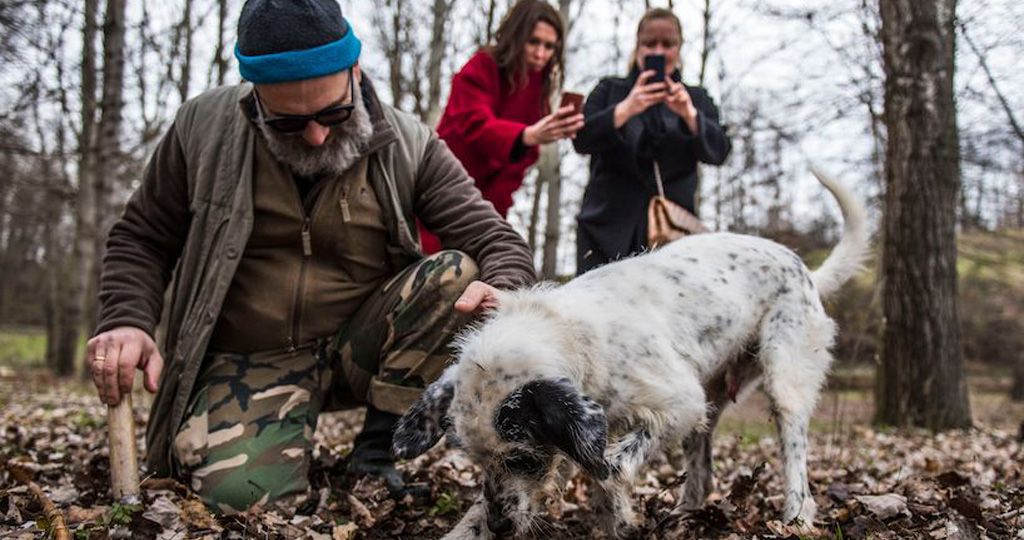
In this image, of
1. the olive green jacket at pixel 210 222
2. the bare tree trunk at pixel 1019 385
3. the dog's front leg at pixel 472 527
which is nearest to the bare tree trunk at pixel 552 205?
the olive green jacket at pixel 210 222

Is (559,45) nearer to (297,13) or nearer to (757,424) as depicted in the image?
(297,13)

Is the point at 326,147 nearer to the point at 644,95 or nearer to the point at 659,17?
the point at 644,95

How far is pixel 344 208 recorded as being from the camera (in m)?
3.76

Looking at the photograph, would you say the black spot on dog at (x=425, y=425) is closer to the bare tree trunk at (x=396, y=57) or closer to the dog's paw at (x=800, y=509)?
the dog's paw at (x=800, y=509)

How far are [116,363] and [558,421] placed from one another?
185 cm

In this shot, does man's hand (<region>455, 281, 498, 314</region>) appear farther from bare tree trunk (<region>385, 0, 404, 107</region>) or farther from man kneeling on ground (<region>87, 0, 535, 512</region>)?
bare tree trunk (<region>385, 0, 404, 107</region>)

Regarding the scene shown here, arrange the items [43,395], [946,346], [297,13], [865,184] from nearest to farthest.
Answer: [297,13] < [946,346] < [43,395] < [865,184]

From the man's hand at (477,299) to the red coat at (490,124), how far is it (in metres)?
1.48

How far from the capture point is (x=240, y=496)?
3.43m

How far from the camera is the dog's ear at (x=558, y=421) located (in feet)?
8.09

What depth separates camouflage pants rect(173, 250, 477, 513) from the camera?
3.56m

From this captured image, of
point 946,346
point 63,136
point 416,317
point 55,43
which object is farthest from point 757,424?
point 63,136

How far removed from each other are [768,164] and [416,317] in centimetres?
1392

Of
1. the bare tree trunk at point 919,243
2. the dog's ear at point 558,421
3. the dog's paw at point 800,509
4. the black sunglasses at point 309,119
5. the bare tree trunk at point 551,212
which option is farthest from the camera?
the bare tree trunk at point 551,212
